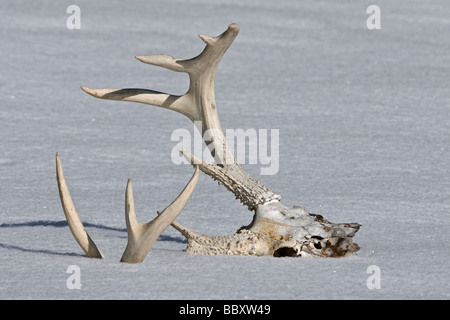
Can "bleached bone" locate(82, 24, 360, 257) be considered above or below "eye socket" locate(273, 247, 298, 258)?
above

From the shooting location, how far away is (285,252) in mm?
4961

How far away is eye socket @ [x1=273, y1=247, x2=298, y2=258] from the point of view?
16.2ft

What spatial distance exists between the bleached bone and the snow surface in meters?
0.13

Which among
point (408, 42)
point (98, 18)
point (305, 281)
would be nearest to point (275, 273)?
point (305, 281)

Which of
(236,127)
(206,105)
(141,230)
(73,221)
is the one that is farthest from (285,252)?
(236,127)

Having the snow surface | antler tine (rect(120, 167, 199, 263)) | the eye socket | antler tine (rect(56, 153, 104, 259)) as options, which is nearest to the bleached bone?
the eye socket

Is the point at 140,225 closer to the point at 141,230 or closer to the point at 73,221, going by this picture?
the point at 141,230

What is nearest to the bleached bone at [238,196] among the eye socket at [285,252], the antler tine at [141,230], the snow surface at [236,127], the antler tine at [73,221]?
the eye socket at [285,252]

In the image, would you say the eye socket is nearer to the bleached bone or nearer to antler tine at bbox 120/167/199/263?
the bleached bone

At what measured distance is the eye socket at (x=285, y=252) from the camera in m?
4.93

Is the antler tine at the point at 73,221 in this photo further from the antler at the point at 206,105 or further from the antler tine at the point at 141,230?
the antler at the point at 206,105

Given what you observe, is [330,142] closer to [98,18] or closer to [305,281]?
[305,281]

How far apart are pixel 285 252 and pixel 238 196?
0.47 m

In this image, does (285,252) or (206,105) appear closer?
(285,252)
